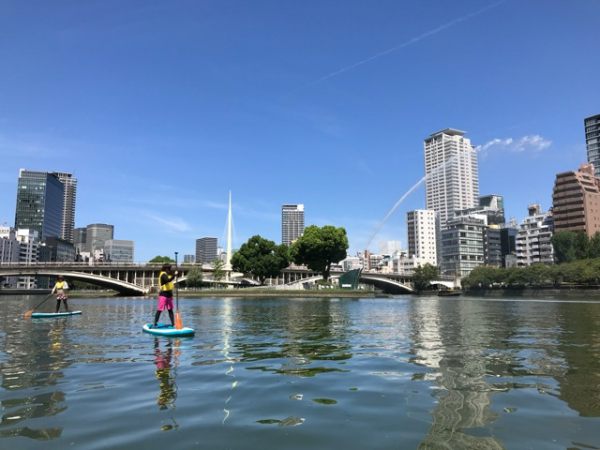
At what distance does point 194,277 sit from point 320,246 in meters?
47.8

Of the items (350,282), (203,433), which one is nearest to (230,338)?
(203,433)

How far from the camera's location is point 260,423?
25.5 feet

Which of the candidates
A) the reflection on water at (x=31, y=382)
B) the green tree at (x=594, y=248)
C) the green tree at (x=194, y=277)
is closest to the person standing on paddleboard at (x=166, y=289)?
the reflection on water at (x=31, y=382)

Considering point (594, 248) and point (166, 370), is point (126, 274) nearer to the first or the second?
point (166, 370)

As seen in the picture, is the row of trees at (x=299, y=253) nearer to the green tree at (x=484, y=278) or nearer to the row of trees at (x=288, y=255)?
the row of trees at (x=288, y=255)

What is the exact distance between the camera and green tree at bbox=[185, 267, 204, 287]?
158 m

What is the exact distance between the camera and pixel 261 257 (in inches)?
5925

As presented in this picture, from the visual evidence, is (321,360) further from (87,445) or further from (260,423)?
(87,445)

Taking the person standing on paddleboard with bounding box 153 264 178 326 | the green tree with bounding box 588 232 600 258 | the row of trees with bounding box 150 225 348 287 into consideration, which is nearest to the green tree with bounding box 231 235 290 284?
the row of trees with bounding box 150 225 348 287

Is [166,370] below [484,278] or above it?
below

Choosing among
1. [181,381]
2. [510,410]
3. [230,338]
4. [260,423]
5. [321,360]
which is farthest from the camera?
[230,338]

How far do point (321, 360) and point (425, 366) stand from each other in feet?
10.4

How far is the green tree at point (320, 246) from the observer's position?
13562cm

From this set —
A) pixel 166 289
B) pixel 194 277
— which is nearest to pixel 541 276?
pixel 194 277
